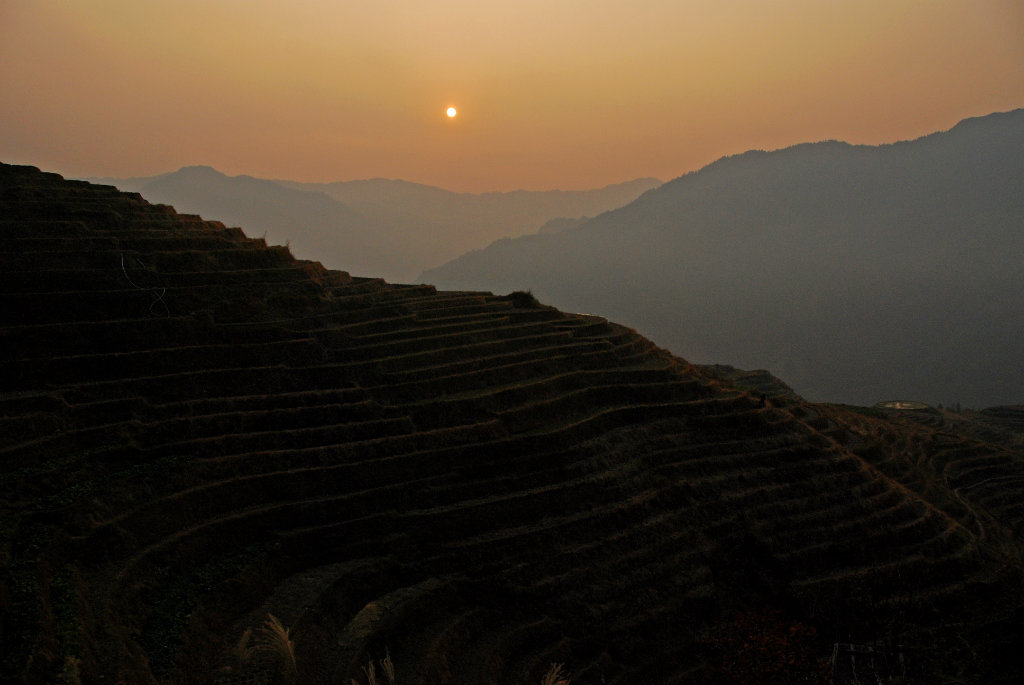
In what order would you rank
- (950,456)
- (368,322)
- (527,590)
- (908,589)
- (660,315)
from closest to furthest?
(527,590), (908,589), (368,322), (950,456), (660,315)

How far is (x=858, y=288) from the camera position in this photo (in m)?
149

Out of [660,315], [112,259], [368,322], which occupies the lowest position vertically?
[368,322]

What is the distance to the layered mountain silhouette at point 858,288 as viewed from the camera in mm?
108062

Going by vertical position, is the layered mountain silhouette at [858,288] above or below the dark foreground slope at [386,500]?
above

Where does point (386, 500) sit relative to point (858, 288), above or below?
below

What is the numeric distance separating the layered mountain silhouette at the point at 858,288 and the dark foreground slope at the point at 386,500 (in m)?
74.0

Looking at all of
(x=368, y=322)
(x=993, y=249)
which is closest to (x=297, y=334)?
(x=368, y=322)

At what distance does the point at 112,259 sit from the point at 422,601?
42.9ft

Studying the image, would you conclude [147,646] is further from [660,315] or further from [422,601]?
[660,315]

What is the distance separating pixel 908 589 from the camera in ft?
58.6

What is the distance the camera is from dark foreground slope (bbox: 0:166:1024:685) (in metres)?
11.6

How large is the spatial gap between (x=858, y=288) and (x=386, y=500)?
158 m

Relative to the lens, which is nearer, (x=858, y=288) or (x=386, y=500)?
(x=386, y=500)

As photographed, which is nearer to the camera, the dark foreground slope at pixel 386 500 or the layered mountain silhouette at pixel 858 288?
the dark foreground slope at pixel 386 500
